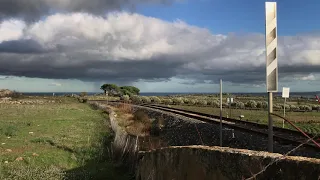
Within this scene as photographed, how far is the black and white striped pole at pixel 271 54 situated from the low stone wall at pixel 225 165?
115 centimetres

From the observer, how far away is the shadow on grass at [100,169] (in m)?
11.8

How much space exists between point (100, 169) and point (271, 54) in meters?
8.60

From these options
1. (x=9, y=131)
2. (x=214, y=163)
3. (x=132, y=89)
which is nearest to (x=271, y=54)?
(x=214, y=163)

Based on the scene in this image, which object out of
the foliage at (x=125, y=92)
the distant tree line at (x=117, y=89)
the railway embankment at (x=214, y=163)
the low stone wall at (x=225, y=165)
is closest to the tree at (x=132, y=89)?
the distant tree line at (x=117, y=89)

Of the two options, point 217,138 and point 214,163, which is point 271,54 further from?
point 217,138

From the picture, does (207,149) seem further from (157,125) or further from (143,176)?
(157,125)

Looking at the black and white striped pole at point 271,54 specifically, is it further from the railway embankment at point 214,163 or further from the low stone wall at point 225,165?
the low stone wall at point 225,165

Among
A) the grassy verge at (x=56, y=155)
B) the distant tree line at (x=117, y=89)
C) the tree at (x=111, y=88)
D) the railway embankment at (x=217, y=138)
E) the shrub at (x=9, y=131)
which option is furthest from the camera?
the distant tree line at (x=117, y=89)

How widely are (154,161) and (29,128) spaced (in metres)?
19.2

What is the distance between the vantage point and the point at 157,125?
2494 centimetres

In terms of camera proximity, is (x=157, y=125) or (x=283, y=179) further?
(x=157, y=125)

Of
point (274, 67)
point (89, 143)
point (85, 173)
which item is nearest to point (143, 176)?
point (85, 173)

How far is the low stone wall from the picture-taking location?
4.13 m

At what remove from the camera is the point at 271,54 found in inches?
241
